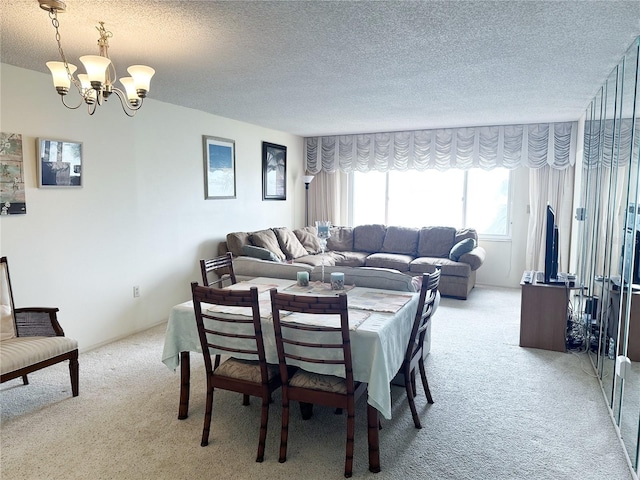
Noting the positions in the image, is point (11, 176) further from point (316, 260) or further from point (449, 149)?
point (449, 149)

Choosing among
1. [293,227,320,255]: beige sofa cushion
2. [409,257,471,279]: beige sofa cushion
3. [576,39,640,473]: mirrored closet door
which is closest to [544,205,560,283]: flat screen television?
[576,39,640,473]: mirrored closet door

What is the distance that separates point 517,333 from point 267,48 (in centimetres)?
357

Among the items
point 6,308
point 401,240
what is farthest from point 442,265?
point 6,308

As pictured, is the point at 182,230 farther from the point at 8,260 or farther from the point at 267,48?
the point at 267,48

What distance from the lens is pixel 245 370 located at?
2.41 m

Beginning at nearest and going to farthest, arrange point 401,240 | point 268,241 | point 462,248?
point 268,241 < point 462,248 < point 401,240

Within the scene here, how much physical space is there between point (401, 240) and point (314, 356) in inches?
185

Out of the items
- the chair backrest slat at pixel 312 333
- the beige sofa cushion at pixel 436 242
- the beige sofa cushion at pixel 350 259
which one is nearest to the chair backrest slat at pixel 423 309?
the chair backrest slat at pixel 312 333

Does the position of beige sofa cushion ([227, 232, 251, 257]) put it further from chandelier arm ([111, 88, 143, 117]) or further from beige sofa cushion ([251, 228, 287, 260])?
chandelier arm ([111, 88, 143, 117])

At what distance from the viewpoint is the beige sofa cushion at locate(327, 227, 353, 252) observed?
7.04 m

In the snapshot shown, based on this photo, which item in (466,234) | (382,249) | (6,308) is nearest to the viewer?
(6,308)

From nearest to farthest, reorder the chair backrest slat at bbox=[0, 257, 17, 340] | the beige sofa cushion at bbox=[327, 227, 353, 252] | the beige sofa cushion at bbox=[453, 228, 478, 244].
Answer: the chair backrest slat at bbox=[0, 257, 17, 340] → the beige sofa cushion at bbox=[453, 228, 478, 244] → the beige sofa cushion at bbox=[327, 227, 353, 252]

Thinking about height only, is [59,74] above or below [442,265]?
above

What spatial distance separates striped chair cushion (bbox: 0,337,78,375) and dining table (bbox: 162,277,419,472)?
823 mm
